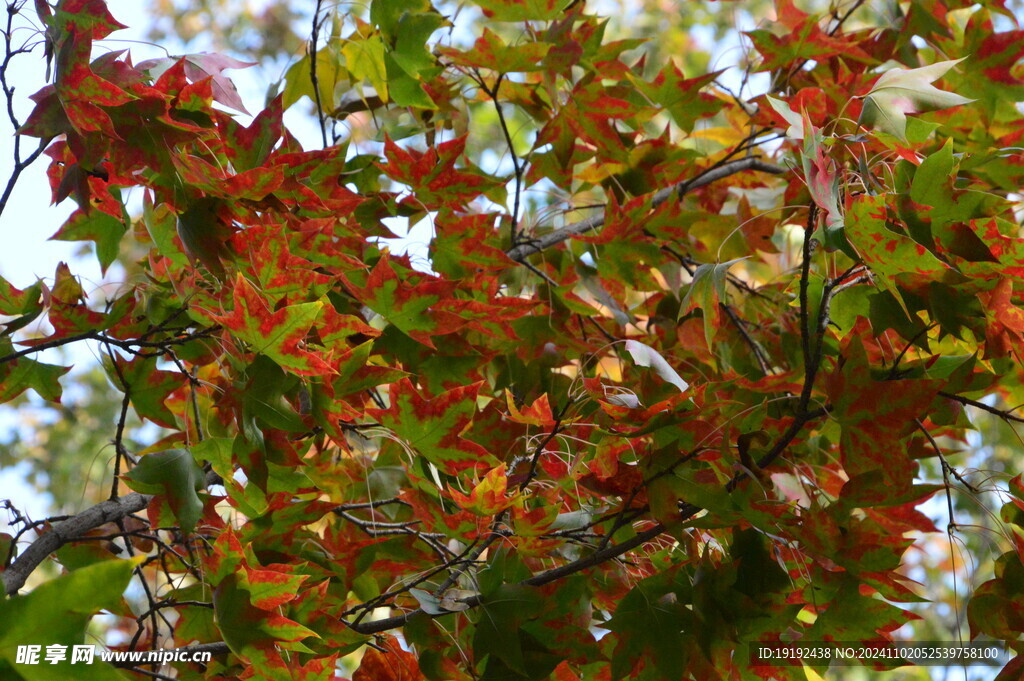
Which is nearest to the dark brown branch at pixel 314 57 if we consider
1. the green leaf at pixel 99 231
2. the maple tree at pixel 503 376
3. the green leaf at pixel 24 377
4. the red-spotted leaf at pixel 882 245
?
the maple tree at pixel 503 376

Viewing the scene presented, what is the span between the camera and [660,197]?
3.87ft

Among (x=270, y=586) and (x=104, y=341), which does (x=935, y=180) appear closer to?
(x=270, y=586)

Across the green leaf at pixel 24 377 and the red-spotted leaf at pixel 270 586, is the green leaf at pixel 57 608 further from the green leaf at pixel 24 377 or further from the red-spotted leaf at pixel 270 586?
the green leaf at pixel 24 377

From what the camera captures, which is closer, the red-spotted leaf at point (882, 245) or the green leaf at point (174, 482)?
the red-spotted leaf at point (882, 245)

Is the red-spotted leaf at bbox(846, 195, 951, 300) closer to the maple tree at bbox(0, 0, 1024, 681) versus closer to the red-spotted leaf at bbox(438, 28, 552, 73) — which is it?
the maple tree at bbox(0, 0, 1024, 681)

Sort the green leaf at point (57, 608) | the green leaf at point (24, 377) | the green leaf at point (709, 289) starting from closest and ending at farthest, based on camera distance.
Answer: the green leaf at point (57, 608) → the green leaf at point (709, 289) → the green leaf at point (24, 377)

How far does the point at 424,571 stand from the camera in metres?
0.86

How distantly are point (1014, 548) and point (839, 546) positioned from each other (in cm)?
17

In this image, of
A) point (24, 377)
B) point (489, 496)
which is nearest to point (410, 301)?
point (489, 496)

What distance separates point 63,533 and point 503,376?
0.53 meters

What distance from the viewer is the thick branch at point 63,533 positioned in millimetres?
774

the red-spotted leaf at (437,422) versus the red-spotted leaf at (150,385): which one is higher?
the red-spotted leaf at (150,385)

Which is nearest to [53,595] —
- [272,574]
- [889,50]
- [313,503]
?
[272,574]

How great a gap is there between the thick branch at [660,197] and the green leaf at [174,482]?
0.50 m
